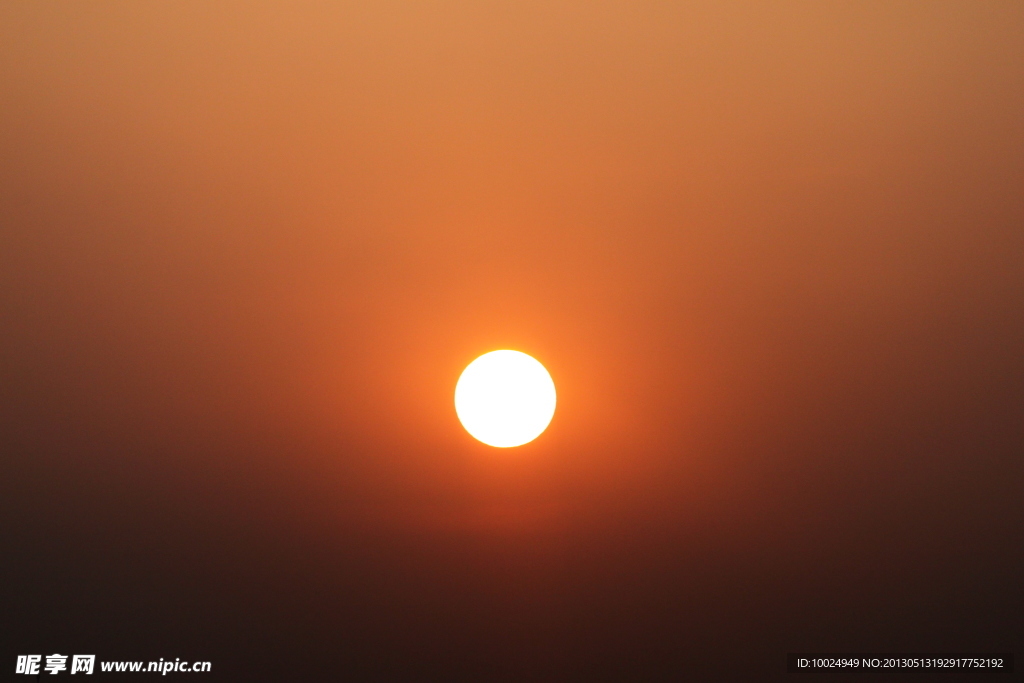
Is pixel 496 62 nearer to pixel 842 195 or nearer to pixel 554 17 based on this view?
pixel 554 17

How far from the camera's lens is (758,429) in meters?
3.04

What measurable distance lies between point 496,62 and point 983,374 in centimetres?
201

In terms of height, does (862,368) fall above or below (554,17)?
below

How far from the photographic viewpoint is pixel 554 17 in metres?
2.06

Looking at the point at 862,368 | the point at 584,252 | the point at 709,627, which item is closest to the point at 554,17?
the point at 584,252

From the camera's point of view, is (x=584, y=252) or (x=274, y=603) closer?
(x=584, y=252)

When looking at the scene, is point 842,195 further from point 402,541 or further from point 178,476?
point 178,476

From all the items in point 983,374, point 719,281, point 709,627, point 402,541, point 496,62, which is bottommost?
point 709,627

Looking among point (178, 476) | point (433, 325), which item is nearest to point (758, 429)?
point (433, 325)

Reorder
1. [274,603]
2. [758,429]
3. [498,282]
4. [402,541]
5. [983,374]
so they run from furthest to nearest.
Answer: [274,603] < [402,541] < [758,429] < [983,374] < [498,282]

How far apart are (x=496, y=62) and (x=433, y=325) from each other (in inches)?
36.5

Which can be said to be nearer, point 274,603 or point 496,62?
point 496,62

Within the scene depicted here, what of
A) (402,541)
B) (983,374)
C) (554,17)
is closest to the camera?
(554,17)

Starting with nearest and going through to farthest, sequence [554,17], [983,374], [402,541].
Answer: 1. [554,17]
2. [983,374]
3. [402,541]
